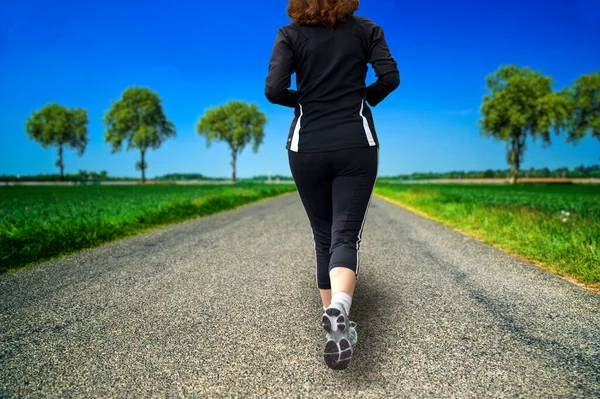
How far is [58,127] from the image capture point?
2557 inches

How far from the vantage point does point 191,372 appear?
7.00ft

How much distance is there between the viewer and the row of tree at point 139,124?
6143 centimetres

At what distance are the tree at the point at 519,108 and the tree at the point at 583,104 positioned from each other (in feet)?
5.26

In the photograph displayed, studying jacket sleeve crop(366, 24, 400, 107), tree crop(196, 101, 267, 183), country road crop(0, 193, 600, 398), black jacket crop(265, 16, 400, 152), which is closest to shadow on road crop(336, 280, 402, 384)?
country road crop(0, 193, 600, 398)

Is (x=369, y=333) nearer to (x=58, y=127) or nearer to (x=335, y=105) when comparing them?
(x=335, y=105)

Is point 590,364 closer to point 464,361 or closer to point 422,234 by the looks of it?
point 464,361

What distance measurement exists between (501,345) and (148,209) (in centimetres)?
1018

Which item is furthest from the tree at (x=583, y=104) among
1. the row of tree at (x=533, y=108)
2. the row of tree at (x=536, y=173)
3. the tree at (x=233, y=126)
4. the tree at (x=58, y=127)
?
the tree at (x=58, y=127)

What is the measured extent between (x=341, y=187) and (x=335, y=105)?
0.47m

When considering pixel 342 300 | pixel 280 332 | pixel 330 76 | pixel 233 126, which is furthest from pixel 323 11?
pixel 233 126

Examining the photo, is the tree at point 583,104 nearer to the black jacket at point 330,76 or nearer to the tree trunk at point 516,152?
the tree trunk at point 516,152

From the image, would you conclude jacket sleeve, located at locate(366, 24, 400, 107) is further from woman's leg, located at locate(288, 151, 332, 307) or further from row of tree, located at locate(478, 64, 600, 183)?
row of tree, located at locate(478, 64, 600, 183)

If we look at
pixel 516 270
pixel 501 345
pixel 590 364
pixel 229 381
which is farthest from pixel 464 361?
pixel 516 270

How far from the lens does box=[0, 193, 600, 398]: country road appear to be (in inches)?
79.0
